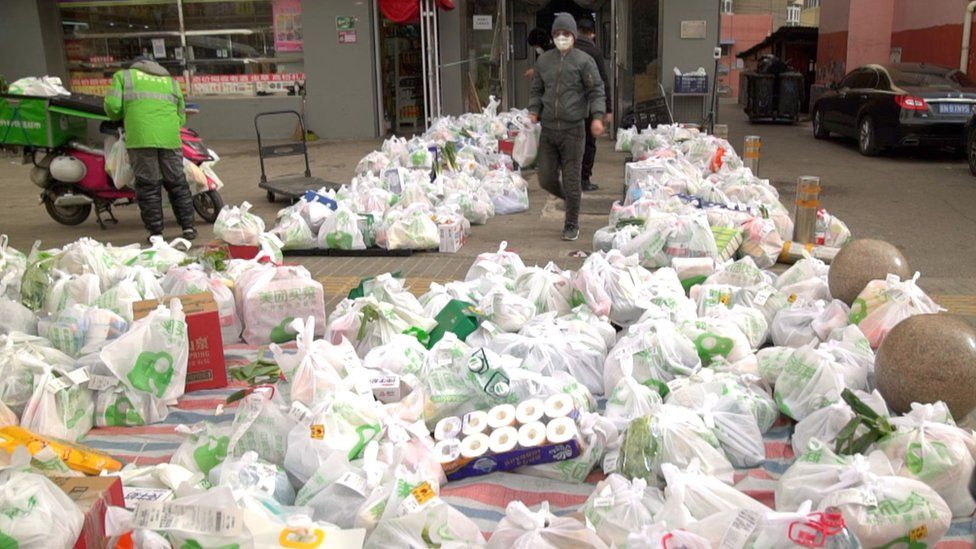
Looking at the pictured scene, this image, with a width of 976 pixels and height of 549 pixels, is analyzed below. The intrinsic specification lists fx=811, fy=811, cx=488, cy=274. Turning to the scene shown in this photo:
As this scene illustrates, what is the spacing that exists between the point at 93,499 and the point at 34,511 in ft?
0.80

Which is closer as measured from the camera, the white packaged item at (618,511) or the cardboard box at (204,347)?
the white packaged item at (618,511)

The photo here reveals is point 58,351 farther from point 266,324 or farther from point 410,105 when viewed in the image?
point 410,105

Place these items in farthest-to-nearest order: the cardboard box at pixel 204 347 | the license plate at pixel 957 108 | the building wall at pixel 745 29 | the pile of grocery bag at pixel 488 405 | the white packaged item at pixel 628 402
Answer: the building wall at pixel 745 29, the license plate at pixel 957 108, the cardboard box at pixel 204 347, the white packaged item at pixel 628 402, the pile of grocery bag at pixel 488 405

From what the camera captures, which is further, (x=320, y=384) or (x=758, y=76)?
(x=758, y=76)

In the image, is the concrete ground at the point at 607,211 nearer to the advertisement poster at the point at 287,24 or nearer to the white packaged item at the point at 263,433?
the advertisement poster at the point at 287,24

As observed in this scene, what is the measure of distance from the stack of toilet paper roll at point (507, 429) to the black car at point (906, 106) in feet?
36.7

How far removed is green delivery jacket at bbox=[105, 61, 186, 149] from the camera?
24.2 ft

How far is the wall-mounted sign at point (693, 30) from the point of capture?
14984mm

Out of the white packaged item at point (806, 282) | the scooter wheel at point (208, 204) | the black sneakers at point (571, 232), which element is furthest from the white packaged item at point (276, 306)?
the scooter wheel at point (208, 204)

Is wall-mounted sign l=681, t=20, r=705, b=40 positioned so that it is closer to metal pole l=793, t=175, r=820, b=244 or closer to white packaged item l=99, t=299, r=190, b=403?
metal pole l=793, t=175, r=820, b=244

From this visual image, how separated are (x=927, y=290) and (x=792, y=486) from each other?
376 centimetres

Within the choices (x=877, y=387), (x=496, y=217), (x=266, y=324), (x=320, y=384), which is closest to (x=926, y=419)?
(x=877, y=387)

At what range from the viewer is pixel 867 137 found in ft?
45.0

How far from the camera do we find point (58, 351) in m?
4.01
